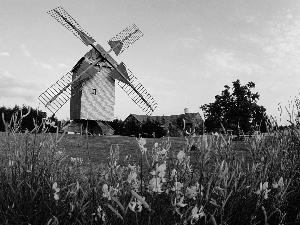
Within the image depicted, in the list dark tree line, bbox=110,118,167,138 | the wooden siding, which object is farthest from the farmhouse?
the wooden siding

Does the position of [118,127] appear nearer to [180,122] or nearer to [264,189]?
[180,122]

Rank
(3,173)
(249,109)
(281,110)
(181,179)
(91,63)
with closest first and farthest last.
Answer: (181,179) < (3,173) < (281,110) < (91,63) < (249,109)

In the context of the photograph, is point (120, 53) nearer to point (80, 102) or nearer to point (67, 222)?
point (80, 102)

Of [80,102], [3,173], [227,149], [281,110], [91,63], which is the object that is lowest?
[3,173]

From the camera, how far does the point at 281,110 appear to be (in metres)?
4.71

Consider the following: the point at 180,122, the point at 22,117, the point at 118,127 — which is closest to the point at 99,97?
the point at 118,127

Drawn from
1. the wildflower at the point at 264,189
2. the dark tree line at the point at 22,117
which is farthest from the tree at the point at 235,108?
the wildflower at the point at 264,189

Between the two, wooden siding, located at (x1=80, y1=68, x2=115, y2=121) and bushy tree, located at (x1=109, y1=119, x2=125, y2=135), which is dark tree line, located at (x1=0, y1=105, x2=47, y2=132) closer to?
wooden siding, located at (x1=80, y1=68, x2=115, y2=121)

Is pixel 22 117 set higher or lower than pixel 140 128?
lower

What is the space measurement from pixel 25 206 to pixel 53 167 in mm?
1083

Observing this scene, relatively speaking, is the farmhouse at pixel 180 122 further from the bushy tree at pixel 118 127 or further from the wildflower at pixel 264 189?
the bushy tree at pixel 118 127

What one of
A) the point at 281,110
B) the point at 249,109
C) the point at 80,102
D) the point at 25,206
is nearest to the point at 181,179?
the point at 25,206

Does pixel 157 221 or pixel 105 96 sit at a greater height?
pixel 105 96

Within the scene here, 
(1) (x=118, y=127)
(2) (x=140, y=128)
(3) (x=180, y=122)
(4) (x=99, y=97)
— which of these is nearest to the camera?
(3) (x=180, y=122)
